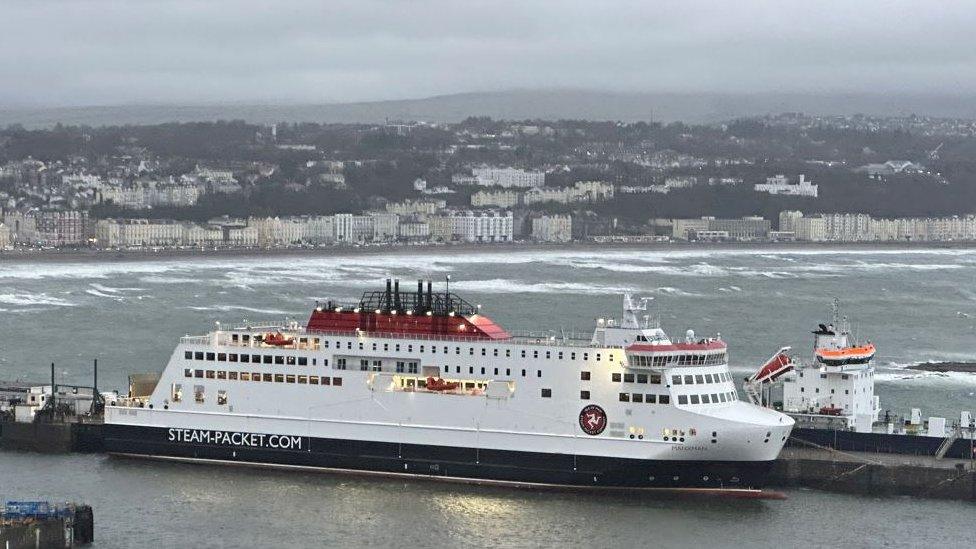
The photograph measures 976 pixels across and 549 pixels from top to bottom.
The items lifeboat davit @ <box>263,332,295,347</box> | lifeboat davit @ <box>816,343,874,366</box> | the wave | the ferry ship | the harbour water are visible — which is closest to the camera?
the harbour water

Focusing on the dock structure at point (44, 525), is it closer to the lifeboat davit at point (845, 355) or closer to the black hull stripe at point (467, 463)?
the black hull stripe at point (467, 463)

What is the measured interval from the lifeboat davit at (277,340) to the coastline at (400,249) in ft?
269

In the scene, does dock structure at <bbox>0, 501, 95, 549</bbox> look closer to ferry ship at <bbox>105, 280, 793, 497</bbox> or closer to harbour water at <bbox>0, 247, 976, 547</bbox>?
harbour water at <bbox>0, 247, 976, 547</bbox>

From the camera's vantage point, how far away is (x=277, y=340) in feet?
166

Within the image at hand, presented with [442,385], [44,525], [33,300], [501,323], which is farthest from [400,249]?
[44,525]

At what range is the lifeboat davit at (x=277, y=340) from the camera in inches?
1988

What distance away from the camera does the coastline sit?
13912 centimetres

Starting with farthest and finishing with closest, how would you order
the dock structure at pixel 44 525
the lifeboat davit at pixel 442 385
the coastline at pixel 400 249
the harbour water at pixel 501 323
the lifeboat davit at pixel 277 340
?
the coastline at pixel 400 249
the lifeboat davit at pixel 277 340
the lifeboat davit at pixel 442 385
the harbour water at pixel 501 323
the dock structure at pixel 44 525

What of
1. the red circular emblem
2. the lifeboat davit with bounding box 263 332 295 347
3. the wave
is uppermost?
the lifeboat davit with bounding box 263 332 295 347

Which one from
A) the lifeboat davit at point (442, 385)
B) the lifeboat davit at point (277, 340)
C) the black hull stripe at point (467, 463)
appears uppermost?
the lifeboat davit at point (277, 340)

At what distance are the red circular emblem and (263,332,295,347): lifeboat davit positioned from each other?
A: 681cm

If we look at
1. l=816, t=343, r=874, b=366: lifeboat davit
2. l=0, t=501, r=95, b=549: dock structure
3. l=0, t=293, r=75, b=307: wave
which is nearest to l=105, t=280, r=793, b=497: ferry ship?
l=816, t=343, r=874, b=366: lifeboat davit

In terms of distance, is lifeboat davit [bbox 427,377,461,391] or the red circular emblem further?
lifeboat davit [bbox 427,377,461,391]

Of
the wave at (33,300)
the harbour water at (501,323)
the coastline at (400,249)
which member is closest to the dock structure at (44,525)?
the harbour water at (501,323)
